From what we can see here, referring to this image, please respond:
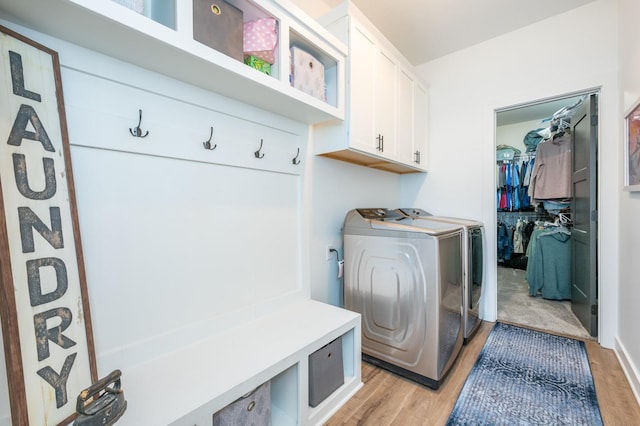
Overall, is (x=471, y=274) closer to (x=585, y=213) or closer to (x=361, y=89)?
→ (x=585, y=213)

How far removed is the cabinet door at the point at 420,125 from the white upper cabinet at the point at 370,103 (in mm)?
60

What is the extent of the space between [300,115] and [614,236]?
254cm

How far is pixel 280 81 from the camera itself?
130 centimetres

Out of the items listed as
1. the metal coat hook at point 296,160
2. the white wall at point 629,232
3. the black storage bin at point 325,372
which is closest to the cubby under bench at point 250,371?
the black storage bin at point 325,372

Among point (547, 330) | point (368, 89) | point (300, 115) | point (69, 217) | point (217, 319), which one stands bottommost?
point (547, 330)

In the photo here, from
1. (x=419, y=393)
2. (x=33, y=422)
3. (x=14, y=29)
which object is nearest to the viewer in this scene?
(x=33, y=422)

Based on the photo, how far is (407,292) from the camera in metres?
1.72

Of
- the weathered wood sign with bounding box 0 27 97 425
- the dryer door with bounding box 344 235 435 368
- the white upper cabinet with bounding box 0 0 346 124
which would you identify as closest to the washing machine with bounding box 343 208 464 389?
the dryer door with bounding box 344 235 435 368

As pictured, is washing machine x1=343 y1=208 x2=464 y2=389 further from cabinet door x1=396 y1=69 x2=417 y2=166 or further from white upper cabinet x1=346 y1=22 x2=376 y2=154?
cabinet door x1=396 y1=69 x2=417 y2=166

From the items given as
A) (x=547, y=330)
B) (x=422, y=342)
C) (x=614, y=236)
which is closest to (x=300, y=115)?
(x=422, y=342)

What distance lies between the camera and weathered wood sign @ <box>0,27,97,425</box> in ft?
2.34

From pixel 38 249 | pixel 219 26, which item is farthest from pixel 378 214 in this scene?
pixel 38 249

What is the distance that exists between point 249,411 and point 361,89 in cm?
188

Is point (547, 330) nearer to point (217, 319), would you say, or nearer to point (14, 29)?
point (217, 319)
